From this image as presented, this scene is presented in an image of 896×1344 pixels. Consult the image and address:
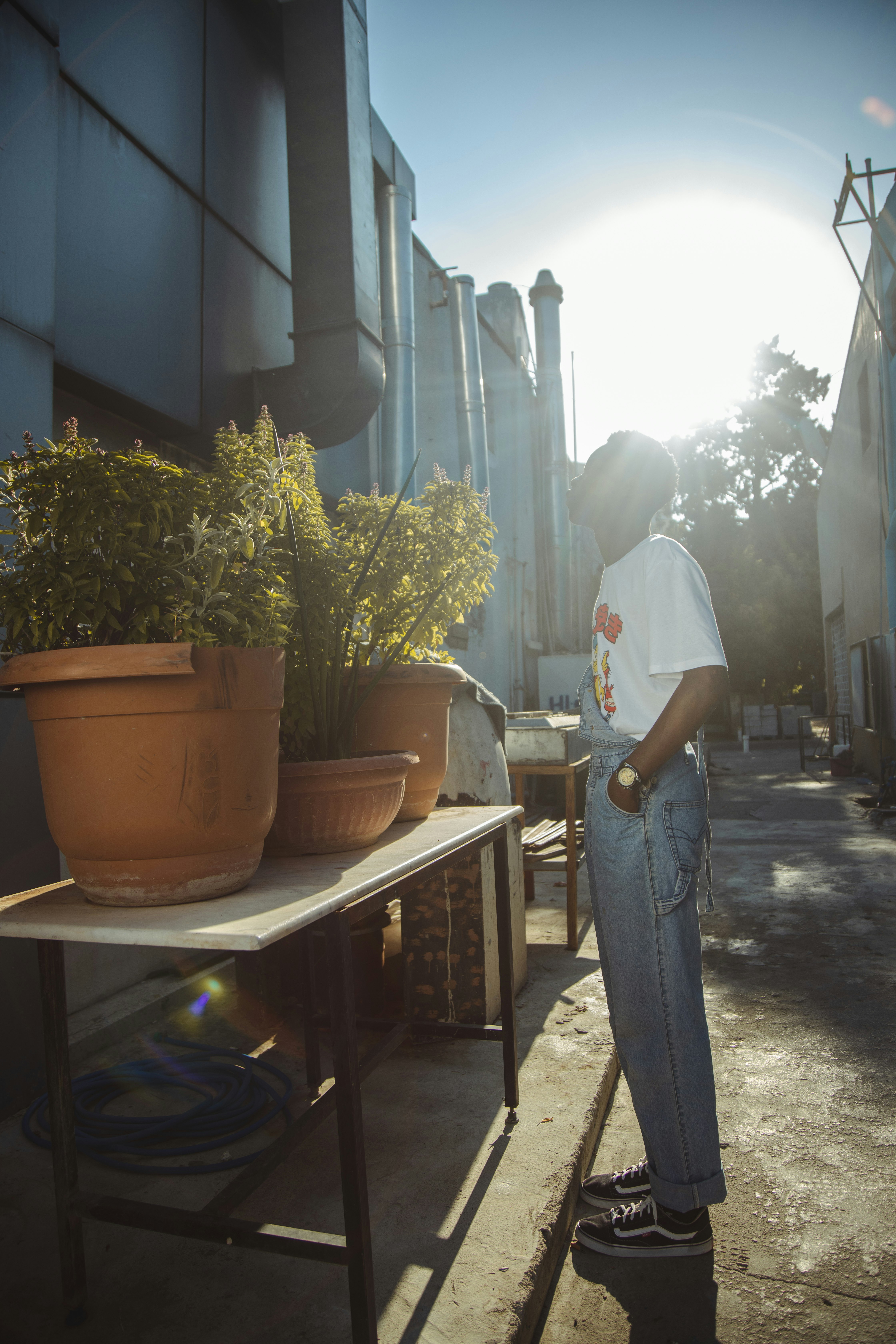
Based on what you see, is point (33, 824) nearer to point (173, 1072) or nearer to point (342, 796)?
point (173, 1072)

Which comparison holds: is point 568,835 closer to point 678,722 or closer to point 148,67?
point 678,722

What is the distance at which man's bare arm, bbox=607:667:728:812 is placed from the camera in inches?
64.6

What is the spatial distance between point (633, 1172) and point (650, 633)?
1.34 metres

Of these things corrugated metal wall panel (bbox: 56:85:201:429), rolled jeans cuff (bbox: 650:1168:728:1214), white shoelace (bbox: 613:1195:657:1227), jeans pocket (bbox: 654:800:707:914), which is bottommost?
white shoelace (bbox: 613:1195:657:1227)

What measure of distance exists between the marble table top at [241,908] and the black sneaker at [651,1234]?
956 millimetres

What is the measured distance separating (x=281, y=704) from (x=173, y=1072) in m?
1.67

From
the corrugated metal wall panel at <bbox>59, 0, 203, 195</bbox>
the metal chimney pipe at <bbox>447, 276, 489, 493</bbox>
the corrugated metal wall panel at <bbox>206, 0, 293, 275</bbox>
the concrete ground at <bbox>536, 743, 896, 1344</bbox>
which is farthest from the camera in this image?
the metal chimney pipe at <bbox>447, 276, 489, 493</bbox>

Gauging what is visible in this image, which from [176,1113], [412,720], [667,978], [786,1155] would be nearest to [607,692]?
[412,720]

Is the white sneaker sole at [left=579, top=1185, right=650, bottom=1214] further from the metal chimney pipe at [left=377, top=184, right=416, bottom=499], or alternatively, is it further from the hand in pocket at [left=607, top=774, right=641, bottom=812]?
the metal chimney pipe at [left=377, top=184, right=416, bottom=499]

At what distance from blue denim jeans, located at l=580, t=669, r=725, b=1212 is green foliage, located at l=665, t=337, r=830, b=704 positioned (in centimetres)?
2163

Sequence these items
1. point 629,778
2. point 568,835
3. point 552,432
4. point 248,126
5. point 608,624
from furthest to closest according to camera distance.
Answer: point 552,432
point 248,126
point 568,835
point 608,624
point 629,778

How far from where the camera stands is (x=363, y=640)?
2.05 m

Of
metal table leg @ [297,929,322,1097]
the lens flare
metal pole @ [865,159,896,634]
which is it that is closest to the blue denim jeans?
metal table leg @ [297,929,322,1097]

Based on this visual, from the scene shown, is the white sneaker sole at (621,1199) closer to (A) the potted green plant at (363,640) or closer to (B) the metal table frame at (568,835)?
(A) the potted green plant at (363,640)
